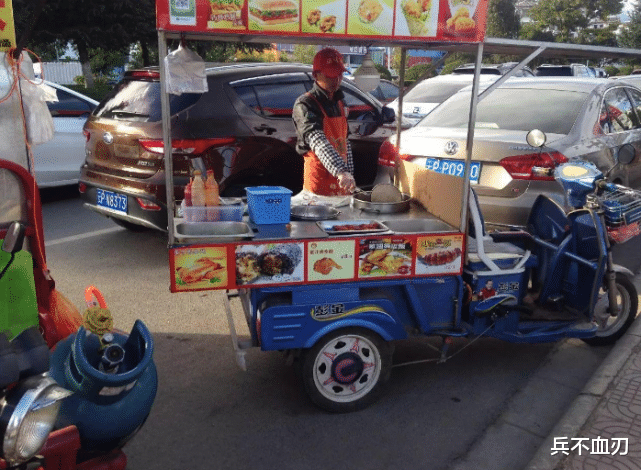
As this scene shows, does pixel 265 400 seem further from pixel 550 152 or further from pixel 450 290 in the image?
pixel 550 152

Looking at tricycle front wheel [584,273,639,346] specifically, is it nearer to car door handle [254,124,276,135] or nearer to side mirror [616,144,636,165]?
side mirror [616,144,636,165]

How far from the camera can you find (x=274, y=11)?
8.82 feet

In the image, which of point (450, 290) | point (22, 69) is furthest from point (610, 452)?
point (22, 69)

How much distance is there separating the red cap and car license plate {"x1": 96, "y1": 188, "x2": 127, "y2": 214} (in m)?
2.42

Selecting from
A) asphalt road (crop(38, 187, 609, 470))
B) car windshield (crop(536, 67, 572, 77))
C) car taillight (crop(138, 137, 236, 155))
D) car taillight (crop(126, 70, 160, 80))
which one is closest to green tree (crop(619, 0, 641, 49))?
car windshield (crop(536, 67, 572, 77))

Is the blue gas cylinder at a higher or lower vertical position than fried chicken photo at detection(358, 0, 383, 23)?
lower

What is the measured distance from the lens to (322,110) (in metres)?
3.97

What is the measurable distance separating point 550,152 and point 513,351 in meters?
1.73

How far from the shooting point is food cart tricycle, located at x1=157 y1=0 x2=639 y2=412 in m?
2.89

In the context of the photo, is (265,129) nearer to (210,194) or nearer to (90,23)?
(210,194)

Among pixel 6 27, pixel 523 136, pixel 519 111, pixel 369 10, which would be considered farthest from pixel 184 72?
pixel 519 111

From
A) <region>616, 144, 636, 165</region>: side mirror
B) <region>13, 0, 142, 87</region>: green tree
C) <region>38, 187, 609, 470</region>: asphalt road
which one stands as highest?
<region>13, 0, 142, 87</region>: green tree

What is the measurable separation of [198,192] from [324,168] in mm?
1013

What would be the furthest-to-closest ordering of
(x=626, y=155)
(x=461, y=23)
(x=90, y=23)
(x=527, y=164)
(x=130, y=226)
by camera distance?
(x=90, y=23)
(x=130, y=226)
(x=527, y=164)
(x=626, y=155)
(x=461, y=23)
